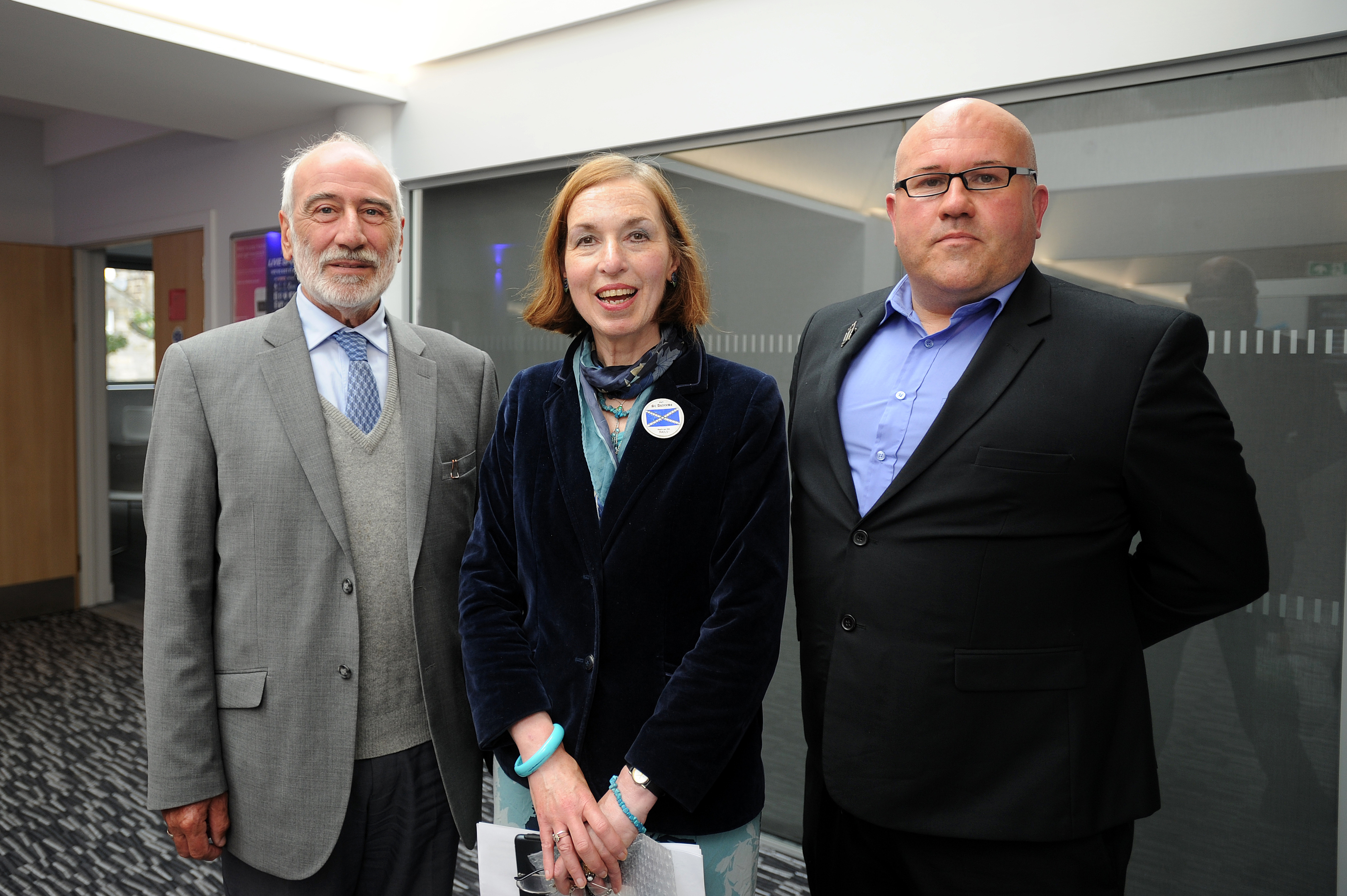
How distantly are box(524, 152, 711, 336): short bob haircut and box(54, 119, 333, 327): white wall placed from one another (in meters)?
3.59

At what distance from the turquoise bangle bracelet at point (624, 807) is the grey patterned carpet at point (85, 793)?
1.97 meters

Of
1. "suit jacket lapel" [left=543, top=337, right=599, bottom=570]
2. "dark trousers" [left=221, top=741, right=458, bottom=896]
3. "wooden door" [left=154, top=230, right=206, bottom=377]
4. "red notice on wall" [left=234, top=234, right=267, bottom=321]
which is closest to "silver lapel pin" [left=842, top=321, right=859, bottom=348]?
"suit jacket lapel" [left=543, top=337, right=599, bottom=570]

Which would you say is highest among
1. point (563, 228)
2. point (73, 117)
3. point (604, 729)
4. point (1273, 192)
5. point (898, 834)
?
point (73, 117)

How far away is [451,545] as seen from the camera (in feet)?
6.12

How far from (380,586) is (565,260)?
→ 0.75m

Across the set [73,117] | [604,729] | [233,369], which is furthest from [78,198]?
[604,729]

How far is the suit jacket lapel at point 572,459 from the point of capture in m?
1.53

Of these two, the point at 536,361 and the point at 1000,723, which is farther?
the point at 536,361

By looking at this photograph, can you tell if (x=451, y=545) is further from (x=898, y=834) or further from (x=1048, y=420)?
(x=1048, y=420)

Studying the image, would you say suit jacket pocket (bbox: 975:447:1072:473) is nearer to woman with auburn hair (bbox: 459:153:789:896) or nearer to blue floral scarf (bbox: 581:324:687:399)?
→ woman with auburn hair (bbox: 459:153:789:896)

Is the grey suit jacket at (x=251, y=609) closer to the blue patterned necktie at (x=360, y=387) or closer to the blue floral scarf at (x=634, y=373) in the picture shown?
the blue patterned necktie at (x=360, y=387)

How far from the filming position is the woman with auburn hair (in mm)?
1447

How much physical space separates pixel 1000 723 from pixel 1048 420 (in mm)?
513

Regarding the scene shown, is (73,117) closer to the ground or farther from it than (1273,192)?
farther from it
